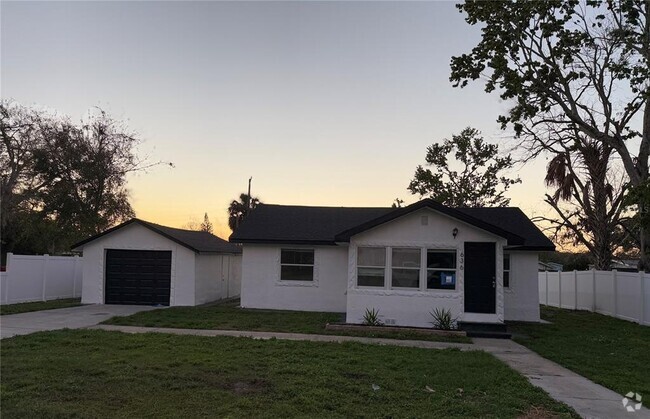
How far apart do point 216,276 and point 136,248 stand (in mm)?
3839

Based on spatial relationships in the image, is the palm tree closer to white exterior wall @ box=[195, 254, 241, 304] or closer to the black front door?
white exterior wall @ box=[195, 254, 241, 304]

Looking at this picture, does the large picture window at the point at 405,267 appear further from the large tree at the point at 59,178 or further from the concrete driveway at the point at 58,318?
the large tree at the point at 59,178

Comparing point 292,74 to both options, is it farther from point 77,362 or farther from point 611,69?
point 77,362

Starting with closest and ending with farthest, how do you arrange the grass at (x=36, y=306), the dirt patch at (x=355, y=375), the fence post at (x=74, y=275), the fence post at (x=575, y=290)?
the dirt patch at (x=355, y=375) → the grass at (x=36, y=306) → the fence post at (x=74, y=275) → the fence post at (x=575, y=290)

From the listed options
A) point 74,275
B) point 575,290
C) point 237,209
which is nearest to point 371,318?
point 575,290

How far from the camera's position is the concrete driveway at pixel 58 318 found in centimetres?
1311

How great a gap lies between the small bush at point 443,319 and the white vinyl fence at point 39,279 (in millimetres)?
14520

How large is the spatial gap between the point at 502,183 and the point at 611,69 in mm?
19175

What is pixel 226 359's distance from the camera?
31.1 feet

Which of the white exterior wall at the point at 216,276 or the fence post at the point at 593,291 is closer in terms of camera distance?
the white exterior wall at the point at 216,276

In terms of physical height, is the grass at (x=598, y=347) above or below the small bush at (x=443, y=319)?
below

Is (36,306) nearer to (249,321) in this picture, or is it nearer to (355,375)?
(249,321)

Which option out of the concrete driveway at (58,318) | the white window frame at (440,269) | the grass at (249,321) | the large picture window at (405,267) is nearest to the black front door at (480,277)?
the white window frame at (440,269)

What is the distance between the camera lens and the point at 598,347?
41.0 ft
